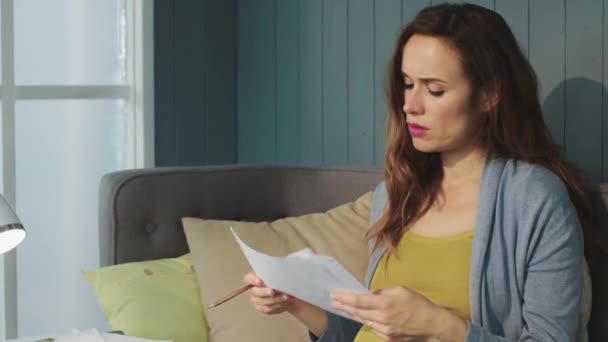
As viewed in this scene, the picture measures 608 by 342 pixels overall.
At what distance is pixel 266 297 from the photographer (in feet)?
5.58

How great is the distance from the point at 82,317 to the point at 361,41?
1.19 m

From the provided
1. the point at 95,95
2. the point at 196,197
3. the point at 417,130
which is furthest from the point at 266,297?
the point at 95,95

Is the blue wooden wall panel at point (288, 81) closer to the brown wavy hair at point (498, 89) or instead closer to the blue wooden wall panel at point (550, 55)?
the blue wooden wall panel at point (550, 55)

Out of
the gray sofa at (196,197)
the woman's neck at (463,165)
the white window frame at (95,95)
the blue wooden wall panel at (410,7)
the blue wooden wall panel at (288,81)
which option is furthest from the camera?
the blue wooden wall panel at (288,81)

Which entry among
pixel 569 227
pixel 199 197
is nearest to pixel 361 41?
pixel 199 197

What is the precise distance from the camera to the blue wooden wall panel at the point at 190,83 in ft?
9.93

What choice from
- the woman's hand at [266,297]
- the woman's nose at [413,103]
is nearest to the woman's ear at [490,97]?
the woman's nose at [413,103]

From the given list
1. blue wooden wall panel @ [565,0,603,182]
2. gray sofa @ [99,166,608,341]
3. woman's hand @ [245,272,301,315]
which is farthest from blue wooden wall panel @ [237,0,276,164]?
woman's hand @ [245,272,301,315]

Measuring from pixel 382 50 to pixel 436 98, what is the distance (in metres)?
0.87

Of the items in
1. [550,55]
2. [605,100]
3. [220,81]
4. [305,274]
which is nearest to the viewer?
[305,274]

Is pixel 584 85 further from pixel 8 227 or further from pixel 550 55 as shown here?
pixel 8 227

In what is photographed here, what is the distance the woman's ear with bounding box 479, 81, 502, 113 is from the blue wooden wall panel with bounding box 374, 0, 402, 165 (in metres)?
0.79

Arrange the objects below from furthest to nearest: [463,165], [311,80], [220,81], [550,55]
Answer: [220,81], [311,80], [550,55], [463,165]

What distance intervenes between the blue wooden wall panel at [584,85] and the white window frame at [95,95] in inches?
52.5
